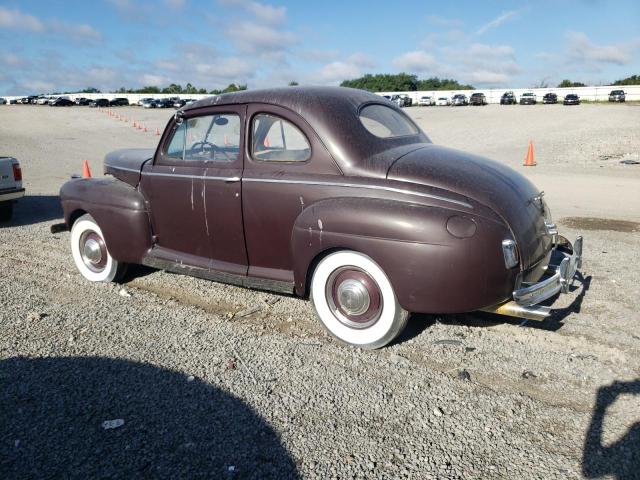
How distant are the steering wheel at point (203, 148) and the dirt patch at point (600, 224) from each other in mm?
5373

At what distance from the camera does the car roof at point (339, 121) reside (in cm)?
373

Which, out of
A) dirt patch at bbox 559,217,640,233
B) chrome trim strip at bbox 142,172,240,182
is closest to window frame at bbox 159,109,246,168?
chrome trim strip at bbox 142,172,240,182

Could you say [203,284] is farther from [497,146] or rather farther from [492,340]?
[497,146]

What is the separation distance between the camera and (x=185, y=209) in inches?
176

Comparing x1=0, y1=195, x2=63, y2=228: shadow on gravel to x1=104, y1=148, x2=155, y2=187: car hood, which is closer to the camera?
x1=104, y1=148, x2=155, y2=187: car hood

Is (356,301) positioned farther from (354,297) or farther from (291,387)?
(291,387)

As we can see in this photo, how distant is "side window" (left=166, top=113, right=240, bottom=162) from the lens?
4309 mm

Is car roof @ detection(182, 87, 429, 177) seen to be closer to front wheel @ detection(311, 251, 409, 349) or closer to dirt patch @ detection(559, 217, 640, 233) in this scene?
front wheel @ detection(311, 251, 409, 349)

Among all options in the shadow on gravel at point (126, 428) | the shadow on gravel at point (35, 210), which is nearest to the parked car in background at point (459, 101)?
the shadow on gravel at point (35, 210)

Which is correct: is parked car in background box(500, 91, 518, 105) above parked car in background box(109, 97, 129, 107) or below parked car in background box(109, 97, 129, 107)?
below

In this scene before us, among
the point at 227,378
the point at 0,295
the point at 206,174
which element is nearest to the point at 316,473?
the point at 227,378

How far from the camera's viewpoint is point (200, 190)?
4328 millimetres

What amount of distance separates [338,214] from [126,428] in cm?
184

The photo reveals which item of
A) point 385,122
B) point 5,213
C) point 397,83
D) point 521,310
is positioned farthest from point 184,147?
point 397,83
